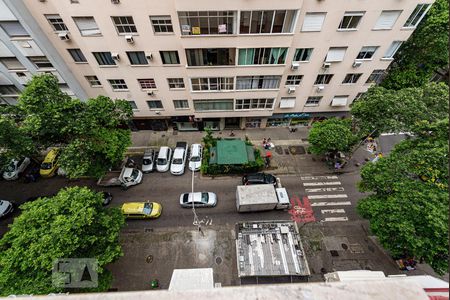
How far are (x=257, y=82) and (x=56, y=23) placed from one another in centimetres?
2320

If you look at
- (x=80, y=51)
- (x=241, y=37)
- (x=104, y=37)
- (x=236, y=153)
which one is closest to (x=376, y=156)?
(x=236, y=153)

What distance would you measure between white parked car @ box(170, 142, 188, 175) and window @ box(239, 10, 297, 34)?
1666cm

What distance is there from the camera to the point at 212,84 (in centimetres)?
2583

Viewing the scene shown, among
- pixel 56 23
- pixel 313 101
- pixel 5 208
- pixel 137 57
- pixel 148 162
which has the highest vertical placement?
pixel 56 23

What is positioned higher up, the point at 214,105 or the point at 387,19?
the point at 387,19

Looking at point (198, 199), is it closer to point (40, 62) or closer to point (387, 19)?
point (40, 62)

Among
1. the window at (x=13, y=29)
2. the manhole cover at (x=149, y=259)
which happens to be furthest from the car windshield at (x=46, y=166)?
the manhole cover at (x=149, y=259)

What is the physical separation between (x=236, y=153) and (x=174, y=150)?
9.47 m

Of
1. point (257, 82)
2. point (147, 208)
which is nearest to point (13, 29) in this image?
point (147, 208)

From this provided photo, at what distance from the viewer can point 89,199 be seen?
1681 cm

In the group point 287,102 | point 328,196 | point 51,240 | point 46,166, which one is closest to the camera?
point 51,240

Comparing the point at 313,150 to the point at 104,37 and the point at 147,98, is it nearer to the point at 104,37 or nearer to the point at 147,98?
the point at 147,98

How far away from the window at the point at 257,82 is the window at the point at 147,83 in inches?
435

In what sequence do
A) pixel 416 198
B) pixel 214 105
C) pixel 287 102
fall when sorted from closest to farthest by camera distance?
pixel 416 198 → pixel 214 105 → pixel 287 102
